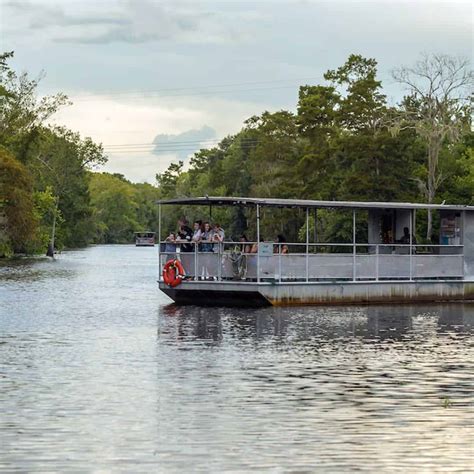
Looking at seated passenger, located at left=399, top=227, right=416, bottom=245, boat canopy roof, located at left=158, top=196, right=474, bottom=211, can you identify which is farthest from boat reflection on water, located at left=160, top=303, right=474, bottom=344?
seated passenger, located at left=399, top=227, right=416, bottom=245

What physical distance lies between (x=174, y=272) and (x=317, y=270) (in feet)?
15.4

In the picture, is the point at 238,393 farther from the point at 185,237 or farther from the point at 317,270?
the point at 185,237

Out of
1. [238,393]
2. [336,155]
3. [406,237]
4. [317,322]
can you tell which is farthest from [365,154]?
[238,393]

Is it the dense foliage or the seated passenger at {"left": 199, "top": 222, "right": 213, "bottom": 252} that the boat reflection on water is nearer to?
the seated passenger at {"left": 199, "top": 222, "right": 213, "bottom": 252}

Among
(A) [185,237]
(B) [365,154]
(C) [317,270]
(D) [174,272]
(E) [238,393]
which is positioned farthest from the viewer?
(B) [365,154]

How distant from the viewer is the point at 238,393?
18.5 m

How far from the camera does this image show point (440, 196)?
7956 centimetres

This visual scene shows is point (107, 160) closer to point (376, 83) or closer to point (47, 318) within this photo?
point (376, 83)

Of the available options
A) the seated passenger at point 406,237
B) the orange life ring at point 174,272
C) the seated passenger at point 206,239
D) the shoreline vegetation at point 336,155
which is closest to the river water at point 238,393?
the orange life ring at point 174,272

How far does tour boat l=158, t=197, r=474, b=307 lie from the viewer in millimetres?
37156

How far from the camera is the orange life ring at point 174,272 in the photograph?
37.8 m

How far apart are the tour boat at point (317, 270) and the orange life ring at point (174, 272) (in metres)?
0.03

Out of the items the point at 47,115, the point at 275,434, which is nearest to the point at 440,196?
the point at 47,115

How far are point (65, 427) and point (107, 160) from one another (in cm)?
13190
